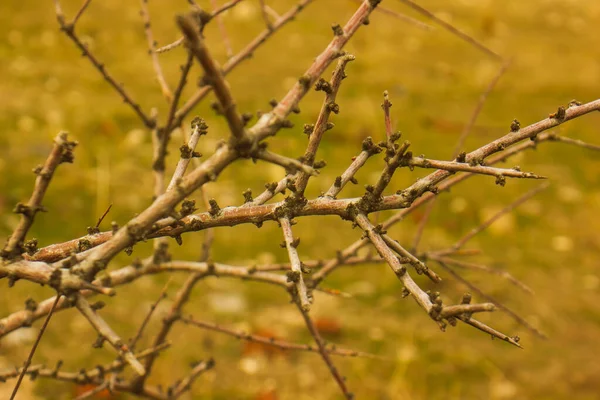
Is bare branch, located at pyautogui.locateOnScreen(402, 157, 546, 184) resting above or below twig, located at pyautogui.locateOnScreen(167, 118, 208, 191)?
below

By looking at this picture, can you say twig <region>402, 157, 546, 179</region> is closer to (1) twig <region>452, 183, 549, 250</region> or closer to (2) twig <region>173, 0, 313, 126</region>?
(2) twig <region>173, 0, 313, 126</region>

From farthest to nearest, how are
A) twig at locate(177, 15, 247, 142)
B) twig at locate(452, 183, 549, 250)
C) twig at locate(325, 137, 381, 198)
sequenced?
twig at locate(452, 183, 549, 250), twig at locate(325, 137, 381, 198), twig at locate(177, 15, 247, 142)

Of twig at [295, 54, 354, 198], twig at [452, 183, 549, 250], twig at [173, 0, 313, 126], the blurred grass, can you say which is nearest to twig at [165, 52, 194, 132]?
twig at [173, 0, 313, 126]

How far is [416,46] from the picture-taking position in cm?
405

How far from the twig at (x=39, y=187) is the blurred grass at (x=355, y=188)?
60 cm

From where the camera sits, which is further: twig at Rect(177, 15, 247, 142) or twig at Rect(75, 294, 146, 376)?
twig at Rect(75, 294, 146, 376)

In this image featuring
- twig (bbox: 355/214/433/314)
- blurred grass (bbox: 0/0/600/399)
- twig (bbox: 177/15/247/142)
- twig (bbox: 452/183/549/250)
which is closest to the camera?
twig (bbox: 177/15/247/142)

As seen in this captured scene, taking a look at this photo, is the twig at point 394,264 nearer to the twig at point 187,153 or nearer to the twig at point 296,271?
the twig at point 296,271

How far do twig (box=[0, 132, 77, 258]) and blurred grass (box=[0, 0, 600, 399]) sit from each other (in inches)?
23.7

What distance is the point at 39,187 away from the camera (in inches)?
25.7

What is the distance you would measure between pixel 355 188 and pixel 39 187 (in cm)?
228

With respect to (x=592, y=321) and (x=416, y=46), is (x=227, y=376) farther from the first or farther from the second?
(x=416, y=46)

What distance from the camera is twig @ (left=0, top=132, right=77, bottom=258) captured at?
635 millimetres

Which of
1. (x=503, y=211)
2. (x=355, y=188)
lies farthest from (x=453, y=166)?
(x=355, y=188)
